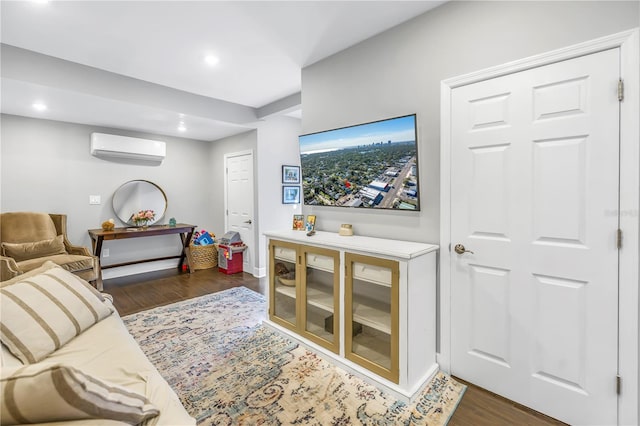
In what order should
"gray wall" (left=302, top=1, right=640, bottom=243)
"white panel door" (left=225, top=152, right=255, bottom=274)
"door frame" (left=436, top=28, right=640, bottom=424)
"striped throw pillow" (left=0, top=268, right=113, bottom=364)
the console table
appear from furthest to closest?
"white panel door" (left=225, top=152, right=255, bottom=274)
the console table
"gray wall" (left=302, top=1, right=640, bottom=243)
"door frame" (left=436, top=28, right=640, bottom=424)
"striped throw pillow" (left=0, top=268, right=113, bottom=364)

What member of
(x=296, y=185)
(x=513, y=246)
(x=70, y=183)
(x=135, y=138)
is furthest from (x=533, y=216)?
(x=70, y=183)

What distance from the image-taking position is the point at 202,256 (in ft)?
16.6

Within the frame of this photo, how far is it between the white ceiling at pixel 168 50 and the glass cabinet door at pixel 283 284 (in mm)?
1734

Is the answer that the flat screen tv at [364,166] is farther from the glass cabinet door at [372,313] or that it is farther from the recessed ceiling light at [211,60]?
the recessed ceiling light at [211,60]

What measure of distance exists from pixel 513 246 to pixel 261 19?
2.32m

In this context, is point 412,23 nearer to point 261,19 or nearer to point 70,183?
point 261,19

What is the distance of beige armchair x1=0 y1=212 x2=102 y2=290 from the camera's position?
3277 millimetres

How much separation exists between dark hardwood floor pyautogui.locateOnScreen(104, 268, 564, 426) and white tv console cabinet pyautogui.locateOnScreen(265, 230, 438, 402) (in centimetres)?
29

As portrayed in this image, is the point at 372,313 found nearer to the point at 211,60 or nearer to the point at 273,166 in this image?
the point at 211,60

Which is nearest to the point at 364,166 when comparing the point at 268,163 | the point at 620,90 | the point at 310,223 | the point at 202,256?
the point at 310,223

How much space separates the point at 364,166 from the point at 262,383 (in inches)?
67.8

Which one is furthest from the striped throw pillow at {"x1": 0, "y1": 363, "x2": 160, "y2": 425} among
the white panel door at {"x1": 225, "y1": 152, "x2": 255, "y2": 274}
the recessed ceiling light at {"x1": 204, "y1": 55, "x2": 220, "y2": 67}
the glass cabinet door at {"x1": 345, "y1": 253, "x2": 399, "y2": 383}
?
the white panel door at {"x1": 225, "y1": 152, "x2": 255, "y2": 274}

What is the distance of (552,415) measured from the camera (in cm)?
169

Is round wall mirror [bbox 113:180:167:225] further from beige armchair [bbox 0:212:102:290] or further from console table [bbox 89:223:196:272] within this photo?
beige armchair [bbox 0:212:102:290]
